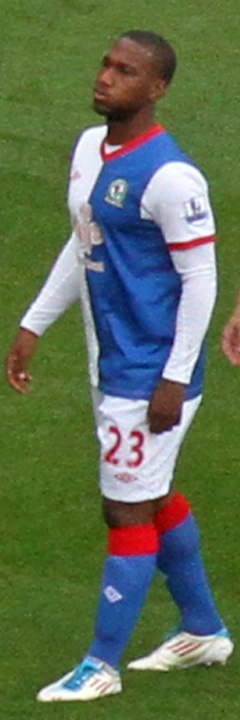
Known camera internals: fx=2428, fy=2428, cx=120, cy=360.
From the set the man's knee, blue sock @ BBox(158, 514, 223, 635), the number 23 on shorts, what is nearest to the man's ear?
the number 23 on shorts

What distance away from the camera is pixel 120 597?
6.12 metres

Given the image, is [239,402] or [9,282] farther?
[9,282]

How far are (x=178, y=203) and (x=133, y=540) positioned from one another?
888mm

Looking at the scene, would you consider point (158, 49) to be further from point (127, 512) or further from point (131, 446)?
point (127, 512)

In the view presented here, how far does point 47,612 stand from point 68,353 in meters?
2.00

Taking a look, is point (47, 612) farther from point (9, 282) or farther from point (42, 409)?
point (9, 282)

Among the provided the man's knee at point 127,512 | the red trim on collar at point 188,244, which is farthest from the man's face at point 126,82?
the man's knee at point 127,512

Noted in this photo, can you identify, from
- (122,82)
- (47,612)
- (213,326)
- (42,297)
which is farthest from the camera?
(213,326)

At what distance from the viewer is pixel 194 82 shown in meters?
11.0

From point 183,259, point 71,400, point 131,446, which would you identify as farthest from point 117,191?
point 71,400

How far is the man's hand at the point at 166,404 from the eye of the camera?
594 centimetres

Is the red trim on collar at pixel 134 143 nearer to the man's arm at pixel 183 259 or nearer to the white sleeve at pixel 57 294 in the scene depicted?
the man's arm at pixel 183 259

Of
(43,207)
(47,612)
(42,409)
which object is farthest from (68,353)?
(47,612)

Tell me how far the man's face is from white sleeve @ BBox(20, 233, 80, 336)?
1.52 feet
